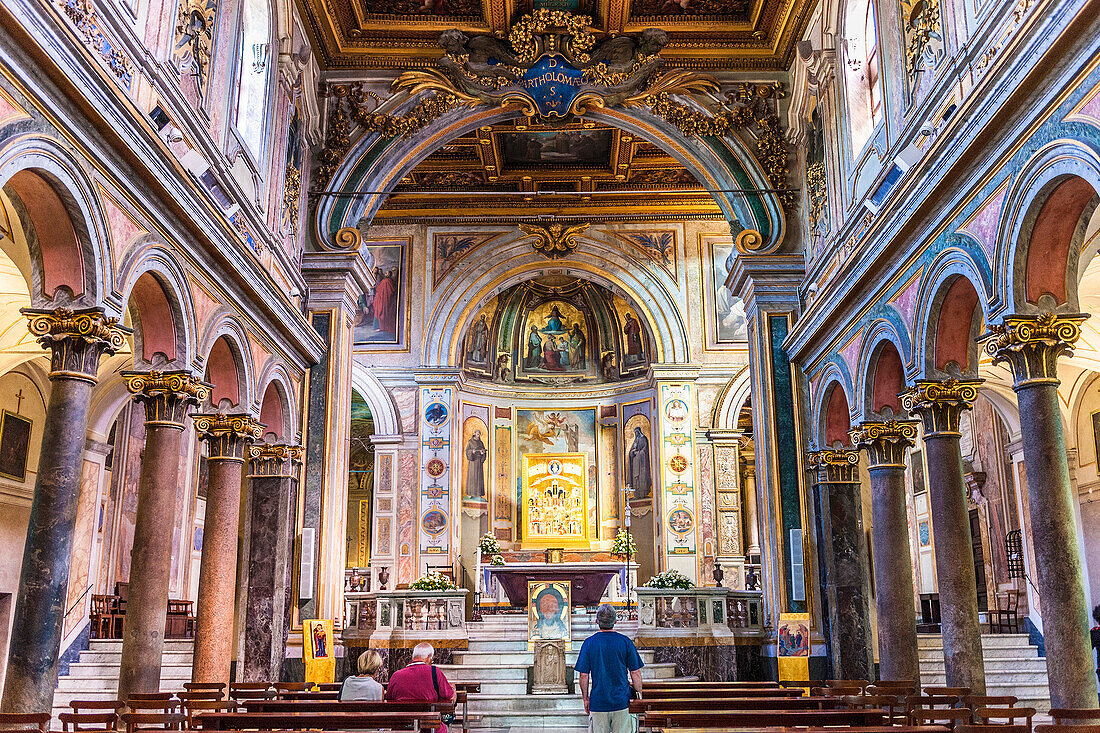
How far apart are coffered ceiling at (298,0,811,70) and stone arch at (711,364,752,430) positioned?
8.96 metres

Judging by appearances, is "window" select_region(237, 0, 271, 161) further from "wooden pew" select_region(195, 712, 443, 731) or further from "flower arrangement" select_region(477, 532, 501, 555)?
"flower arrangement" select_region(477, 532, 501, 555)

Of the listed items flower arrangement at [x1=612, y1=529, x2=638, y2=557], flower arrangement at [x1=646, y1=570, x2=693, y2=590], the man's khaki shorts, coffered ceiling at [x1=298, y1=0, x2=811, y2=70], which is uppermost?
coffered ceiling at [x1=298, y1=0, x2=811, y2=70]

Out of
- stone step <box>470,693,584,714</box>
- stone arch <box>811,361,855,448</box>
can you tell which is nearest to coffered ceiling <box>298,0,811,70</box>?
stone arch <box>811,361,855,448</box>

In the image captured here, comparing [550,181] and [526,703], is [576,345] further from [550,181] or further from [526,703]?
[526,703]

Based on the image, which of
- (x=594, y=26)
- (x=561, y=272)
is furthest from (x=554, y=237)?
(x=594, y=26)

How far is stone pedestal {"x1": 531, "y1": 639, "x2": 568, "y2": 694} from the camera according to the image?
15085 mm

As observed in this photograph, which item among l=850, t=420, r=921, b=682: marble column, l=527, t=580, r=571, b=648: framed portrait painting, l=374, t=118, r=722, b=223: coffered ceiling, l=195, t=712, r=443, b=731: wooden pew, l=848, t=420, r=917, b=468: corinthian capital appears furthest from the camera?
l=374, t=118, r=722, b=223: coffered ceiling

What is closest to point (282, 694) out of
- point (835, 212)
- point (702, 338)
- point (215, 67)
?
point (215, 67)

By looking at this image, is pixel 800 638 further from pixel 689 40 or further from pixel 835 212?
pixel 689 40

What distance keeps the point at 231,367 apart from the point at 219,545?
2.59 m

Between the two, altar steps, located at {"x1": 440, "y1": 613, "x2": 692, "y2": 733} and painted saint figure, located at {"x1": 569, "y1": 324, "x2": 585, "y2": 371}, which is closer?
altar steps, located at {"x1": 440, "y1": 613, "x2": 692, "y2": 733}

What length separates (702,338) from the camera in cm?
2594

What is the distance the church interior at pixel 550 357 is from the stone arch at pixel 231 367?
0.08 metres

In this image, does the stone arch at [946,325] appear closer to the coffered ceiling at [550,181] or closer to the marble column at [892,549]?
the marble column at [892,549]
